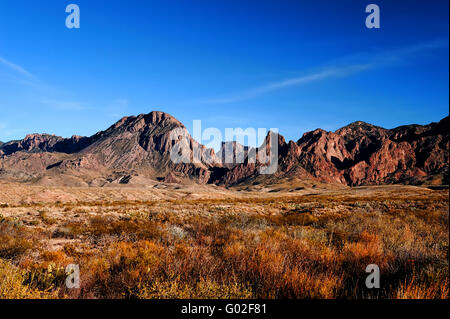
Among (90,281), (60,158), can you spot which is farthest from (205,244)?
(60,158)

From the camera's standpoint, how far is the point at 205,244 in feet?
25.5

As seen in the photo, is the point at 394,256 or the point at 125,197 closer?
the point at 394,256

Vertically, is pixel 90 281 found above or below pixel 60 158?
below

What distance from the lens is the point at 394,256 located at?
243 inches

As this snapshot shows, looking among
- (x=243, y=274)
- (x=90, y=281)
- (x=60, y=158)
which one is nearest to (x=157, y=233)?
(x=90, y=281)

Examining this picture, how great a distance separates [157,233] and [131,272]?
4772mm

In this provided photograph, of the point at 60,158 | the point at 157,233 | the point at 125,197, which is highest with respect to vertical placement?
the point at 60,158
